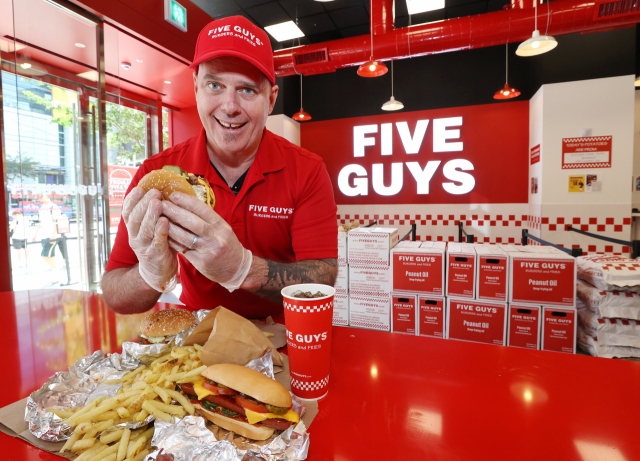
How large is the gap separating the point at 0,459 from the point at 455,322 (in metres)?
3.07

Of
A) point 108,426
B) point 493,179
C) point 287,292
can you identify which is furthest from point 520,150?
point 108,426

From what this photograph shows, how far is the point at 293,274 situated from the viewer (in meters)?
1.31

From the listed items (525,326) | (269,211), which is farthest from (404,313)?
(269,211)

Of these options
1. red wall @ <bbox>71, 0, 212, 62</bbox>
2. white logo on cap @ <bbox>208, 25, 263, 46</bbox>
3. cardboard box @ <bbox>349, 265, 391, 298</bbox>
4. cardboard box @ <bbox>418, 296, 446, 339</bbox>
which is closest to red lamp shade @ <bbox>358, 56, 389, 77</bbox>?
cardboard box @ <bbox>349, 265, 391, 298</bbox>

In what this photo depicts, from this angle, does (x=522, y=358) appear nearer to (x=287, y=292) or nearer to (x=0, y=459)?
(x=287, y=292)

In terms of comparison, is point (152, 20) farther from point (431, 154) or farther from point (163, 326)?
point (431, 154)

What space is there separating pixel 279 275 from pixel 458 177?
585 cm

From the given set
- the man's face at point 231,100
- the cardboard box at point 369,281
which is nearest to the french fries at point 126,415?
the man's face at point 231,100

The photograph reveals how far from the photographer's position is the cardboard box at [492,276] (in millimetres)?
2855

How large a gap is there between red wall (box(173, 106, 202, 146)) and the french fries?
6.78m

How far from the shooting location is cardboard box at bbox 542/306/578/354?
273 cm

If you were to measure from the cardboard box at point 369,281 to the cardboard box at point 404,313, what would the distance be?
1.42 ft

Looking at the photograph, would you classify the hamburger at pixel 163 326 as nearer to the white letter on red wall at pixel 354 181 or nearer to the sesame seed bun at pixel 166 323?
the sesame seed bun at pixel 166 323

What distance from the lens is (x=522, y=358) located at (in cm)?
104
